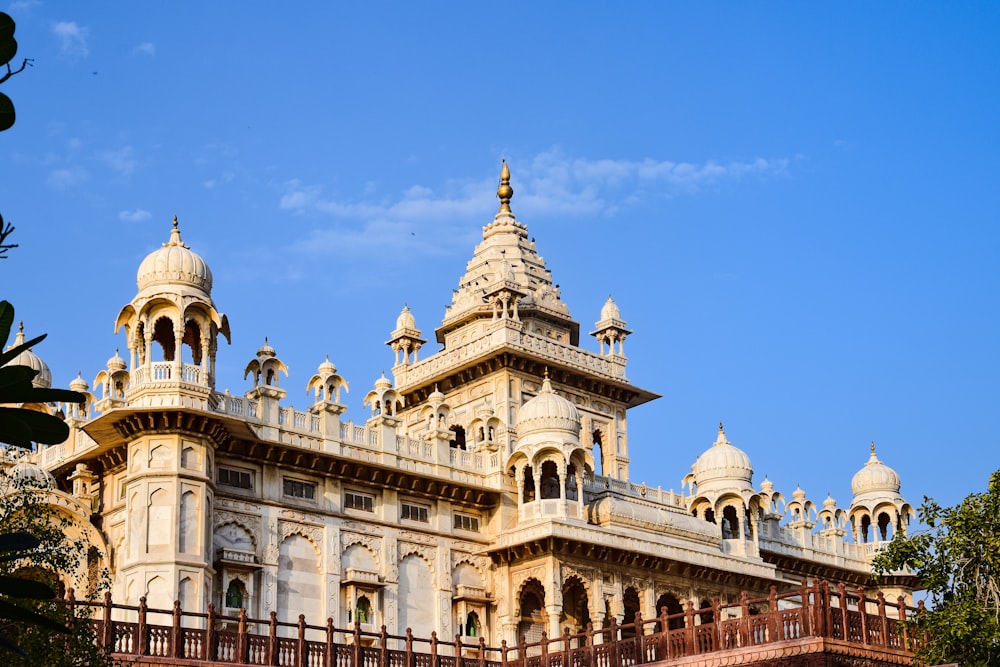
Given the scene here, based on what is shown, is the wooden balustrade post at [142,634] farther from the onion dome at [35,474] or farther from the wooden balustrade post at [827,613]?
the wooden balustrade post at [827,613]

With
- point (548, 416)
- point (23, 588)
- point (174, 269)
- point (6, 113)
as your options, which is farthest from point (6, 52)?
point (548, 416)

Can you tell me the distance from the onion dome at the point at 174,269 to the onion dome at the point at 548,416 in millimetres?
10822

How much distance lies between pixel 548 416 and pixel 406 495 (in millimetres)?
4947

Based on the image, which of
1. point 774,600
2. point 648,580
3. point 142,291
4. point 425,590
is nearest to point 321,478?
point 425,590

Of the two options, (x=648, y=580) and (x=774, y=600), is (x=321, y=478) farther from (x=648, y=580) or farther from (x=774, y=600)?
(x=774, y=600)

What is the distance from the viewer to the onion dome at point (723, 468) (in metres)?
45.3

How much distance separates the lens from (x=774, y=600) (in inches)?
1035

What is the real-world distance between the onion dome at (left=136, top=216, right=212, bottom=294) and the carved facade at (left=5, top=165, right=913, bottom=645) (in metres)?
0.06

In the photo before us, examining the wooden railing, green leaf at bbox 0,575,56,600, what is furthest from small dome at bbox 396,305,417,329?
green leaf at bbox 0,575,56,600

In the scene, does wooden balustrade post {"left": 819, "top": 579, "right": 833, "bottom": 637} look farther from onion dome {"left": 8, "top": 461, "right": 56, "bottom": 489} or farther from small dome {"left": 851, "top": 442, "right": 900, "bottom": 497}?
small dome {"left": 851, "top": 442, "right": 900, "bottom": 497}

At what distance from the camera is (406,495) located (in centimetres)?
3791

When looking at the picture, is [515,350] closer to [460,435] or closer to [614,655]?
[460,435]

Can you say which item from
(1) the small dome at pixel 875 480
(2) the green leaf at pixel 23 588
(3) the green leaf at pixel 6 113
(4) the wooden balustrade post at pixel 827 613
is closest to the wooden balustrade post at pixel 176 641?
(4) the wooden balustrade post at pixel 827 613

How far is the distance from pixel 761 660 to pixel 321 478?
1449cm
